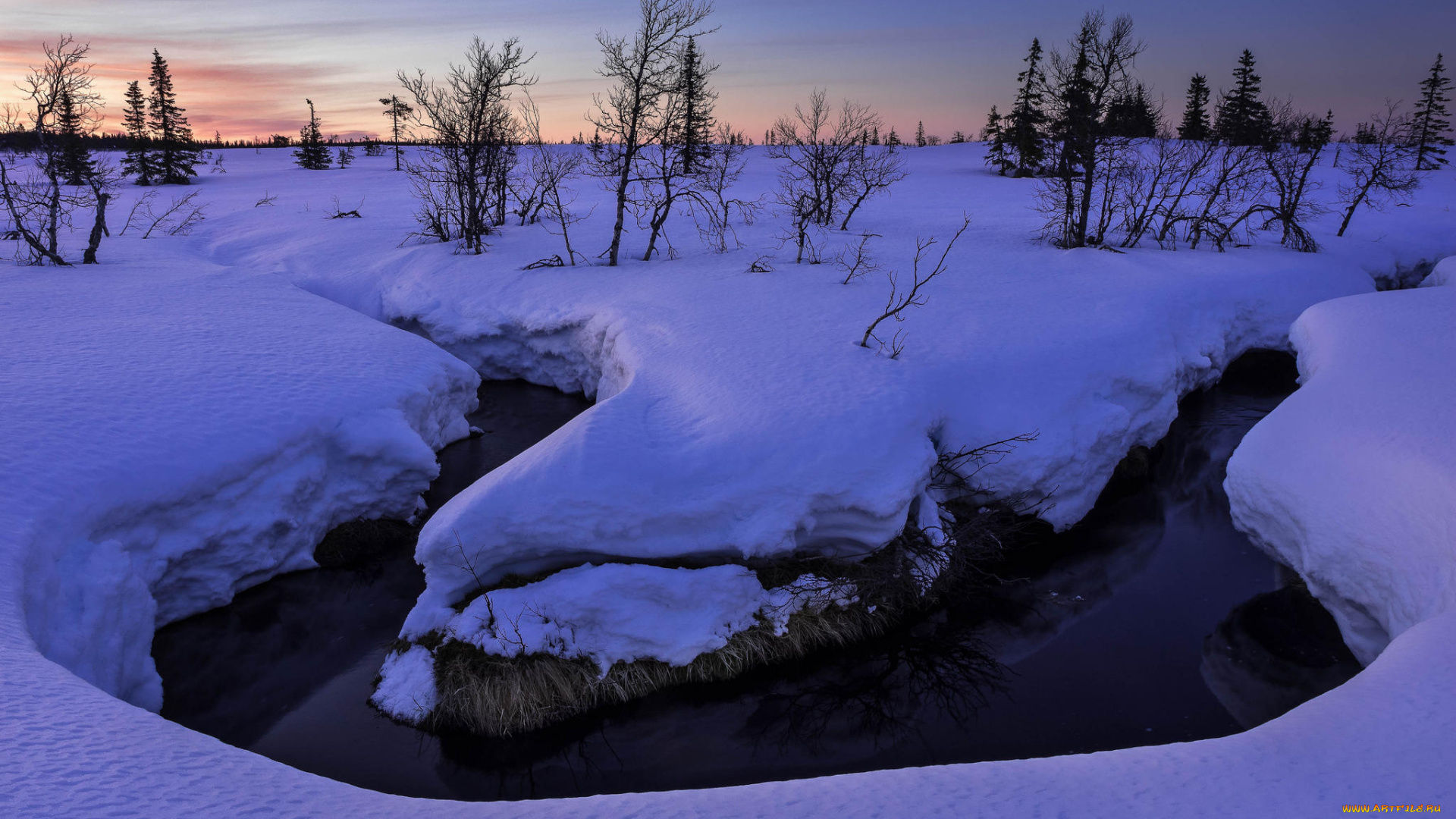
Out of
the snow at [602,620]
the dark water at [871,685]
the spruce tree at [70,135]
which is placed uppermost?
the spruce tree at [70,135]

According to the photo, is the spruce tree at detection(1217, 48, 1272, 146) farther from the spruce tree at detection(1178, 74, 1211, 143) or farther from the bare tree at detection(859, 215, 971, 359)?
the bare tree at detection(859, 215, 971, 359)

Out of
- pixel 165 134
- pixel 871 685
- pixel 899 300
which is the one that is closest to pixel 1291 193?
pixel 899 300

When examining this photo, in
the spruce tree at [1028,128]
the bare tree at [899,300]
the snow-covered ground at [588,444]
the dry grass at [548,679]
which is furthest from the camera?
the spruce tree at [1028,128]

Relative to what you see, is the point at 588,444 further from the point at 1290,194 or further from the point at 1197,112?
the point at 1197,112

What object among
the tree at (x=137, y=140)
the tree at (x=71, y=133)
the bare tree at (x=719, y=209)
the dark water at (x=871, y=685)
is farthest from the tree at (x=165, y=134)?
the dark water at (x=871, y=685)

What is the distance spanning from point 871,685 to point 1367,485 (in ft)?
17.9

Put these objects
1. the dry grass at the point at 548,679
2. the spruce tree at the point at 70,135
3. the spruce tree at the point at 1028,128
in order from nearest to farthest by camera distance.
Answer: the dry grass at the point at 548,679, the spruce tree at the point at 70,135, the spruce tree at the point at 1028,128

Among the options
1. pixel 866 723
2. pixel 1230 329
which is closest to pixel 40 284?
pixel 866 723

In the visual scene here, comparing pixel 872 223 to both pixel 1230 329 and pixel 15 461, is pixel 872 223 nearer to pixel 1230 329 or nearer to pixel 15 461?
pixel 1230 329

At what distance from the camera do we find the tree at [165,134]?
38219 mm

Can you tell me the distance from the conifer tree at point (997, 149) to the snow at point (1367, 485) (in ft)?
100

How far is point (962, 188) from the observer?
117 feet

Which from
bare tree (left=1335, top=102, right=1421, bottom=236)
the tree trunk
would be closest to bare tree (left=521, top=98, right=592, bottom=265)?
the tree trunk

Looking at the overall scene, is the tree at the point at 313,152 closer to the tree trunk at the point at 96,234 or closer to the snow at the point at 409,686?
the tree trunk at the point at 96,234
